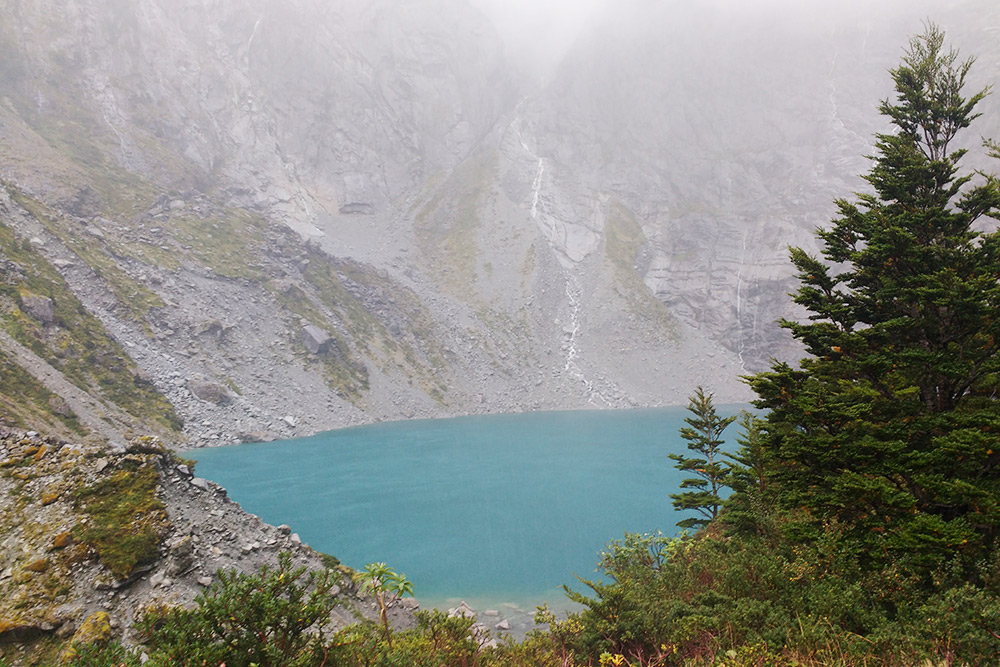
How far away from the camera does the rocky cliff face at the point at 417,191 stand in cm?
6706

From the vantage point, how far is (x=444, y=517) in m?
33.0

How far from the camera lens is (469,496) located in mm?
37969

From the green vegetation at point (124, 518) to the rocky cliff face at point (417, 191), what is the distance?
120 ft

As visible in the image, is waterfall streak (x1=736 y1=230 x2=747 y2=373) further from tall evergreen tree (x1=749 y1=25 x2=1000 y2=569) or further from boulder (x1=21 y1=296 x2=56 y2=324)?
boulder (x1=21 y1=296 x2=56 y2=324)

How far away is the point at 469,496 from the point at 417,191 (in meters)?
95.9

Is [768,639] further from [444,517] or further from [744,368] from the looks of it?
[744,368]

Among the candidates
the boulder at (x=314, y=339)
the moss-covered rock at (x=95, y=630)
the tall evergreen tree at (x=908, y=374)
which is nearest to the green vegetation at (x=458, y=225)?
the boulder at (x=314, y=339)

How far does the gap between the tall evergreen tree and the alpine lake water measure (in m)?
8.60

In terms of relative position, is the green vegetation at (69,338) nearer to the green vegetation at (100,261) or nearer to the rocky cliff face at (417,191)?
the rocky cliff face at (417,191)

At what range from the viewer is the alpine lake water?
23828mm

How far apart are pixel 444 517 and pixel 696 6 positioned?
15582 centimetres

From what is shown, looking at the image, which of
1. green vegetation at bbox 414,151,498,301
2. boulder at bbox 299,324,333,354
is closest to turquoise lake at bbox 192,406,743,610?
boulder at bbox 299,324,333,354

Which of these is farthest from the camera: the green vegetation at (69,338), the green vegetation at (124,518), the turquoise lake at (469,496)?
the green vegetation at (69,338)

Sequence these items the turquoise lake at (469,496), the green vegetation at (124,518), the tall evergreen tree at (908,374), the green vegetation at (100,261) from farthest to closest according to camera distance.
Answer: the green vegetation at (100,261) → the turquoise lake at (469,496) → the green vegetation at (124,518) → the tall evergreen tree at (908,374)
